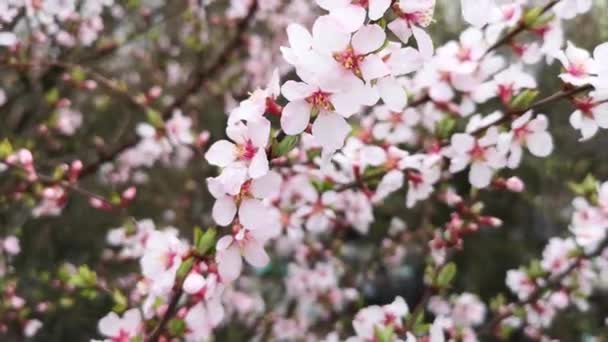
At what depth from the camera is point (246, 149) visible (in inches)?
52.5

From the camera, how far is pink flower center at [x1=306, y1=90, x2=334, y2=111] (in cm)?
124

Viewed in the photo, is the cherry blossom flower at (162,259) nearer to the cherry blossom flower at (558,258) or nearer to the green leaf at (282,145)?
the green leaf at (282,145)

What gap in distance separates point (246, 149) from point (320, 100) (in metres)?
0.19

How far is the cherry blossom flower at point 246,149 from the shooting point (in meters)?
1.24

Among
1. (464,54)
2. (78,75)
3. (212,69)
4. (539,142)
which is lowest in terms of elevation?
(539,142)

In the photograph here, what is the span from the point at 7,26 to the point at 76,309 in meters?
2.52

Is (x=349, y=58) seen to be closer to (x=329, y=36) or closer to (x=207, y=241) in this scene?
(x=329, y=36)

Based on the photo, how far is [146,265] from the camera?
1590mm

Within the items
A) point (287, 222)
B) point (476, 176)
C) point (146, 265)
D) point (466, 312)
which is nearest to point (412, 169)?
point (476, 176)

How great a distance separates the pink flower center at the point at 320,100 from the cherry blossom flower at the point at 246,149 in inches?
3.7

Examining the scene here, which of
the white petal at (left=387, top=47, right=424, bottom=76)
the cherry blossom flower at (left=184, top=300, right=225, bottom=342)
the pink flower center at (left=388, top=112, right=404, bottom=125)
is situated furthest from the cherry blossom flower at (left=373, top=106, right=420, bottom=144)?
the white petal at (left=387, top=47, right=424, bottom=76)

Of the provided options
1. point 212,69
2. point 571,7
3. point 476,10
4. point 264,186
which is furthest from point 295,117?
point 212,69

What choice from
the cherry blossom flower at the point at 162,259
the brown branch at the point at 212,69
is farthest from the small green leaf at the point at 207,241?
the brown branch at the point at 212,69

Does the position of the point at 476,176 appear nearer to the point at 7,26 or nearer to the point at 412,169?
the point at 412,169
